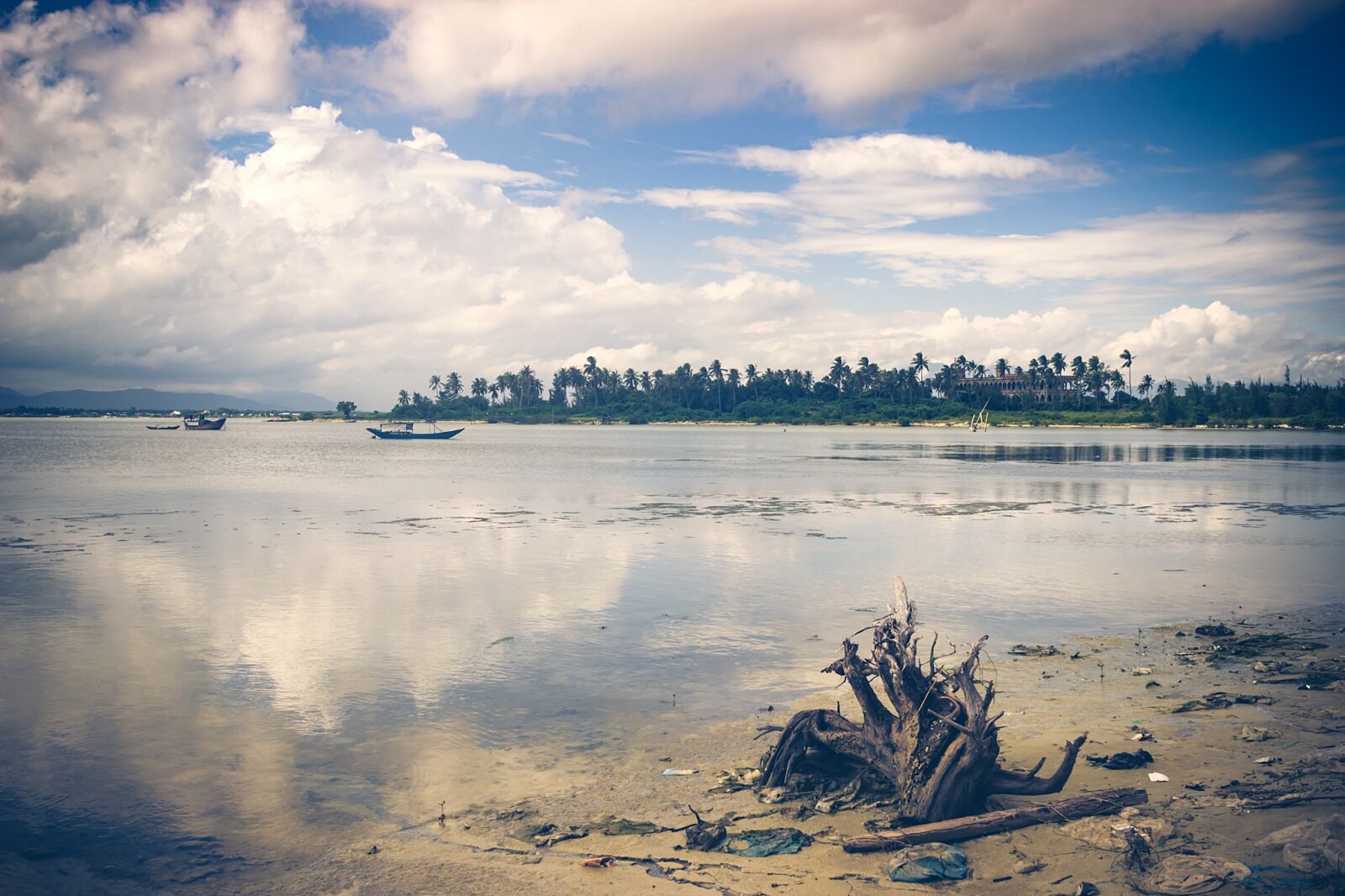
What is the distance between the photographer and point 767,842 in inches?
364

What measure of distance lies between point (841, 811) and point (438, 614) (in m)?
12.8

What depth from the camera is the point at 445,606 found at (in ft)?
69.5

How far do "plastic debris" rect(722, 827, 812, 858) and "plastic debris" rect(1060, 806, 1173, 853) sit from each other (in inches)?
108

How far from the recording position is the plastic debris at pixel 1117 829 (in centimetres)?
889

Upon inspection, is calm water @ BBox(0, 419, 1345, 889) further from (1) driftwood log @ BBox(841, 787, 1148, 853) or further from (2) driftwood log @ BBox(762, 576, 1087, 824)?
(1) driftwood log @ BBox(841, 787, 1148, 853)

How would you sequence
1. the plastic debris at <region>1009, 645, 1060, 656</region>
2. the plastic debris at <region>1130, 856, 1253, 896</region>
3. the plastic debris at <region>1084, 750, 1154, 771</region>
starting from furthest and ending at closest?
the plastic debris at <region>1009, 645, 1060, 656</region> < the plastic debris at <region>1084, 750, 1154, 771</region> < the plastic debris at <region>1130, 856, 1253, 896</region>

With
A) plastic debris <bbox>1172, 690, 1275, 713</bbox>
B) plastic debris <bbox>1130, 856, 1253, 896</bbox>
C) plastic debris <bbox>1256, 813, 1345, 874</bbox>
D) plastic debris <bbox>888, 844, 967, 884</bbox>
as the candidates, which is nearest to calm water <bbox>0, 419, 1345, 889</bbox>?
plastic debris <bbox>888, 844, 967, 884</bbox>

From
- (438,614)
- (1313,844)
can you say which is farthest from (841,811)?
(438,614)

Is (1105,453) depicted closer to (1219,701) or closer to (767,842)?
(1219,701)

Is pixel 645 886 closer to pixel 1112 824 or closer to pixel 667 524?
pixel 1112 824

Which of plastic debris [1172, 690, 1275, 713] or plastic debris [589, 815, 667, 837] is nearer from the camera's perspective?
A: plastic debris [589, 815, 667, 837]

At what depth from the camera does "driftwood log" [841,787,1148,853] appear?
9.07m

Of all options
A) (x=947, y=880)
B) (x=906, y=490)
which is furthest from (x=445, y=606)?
(x=906, y=490)

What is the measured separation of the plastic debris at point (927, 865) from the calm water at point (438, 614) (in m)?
4.68
